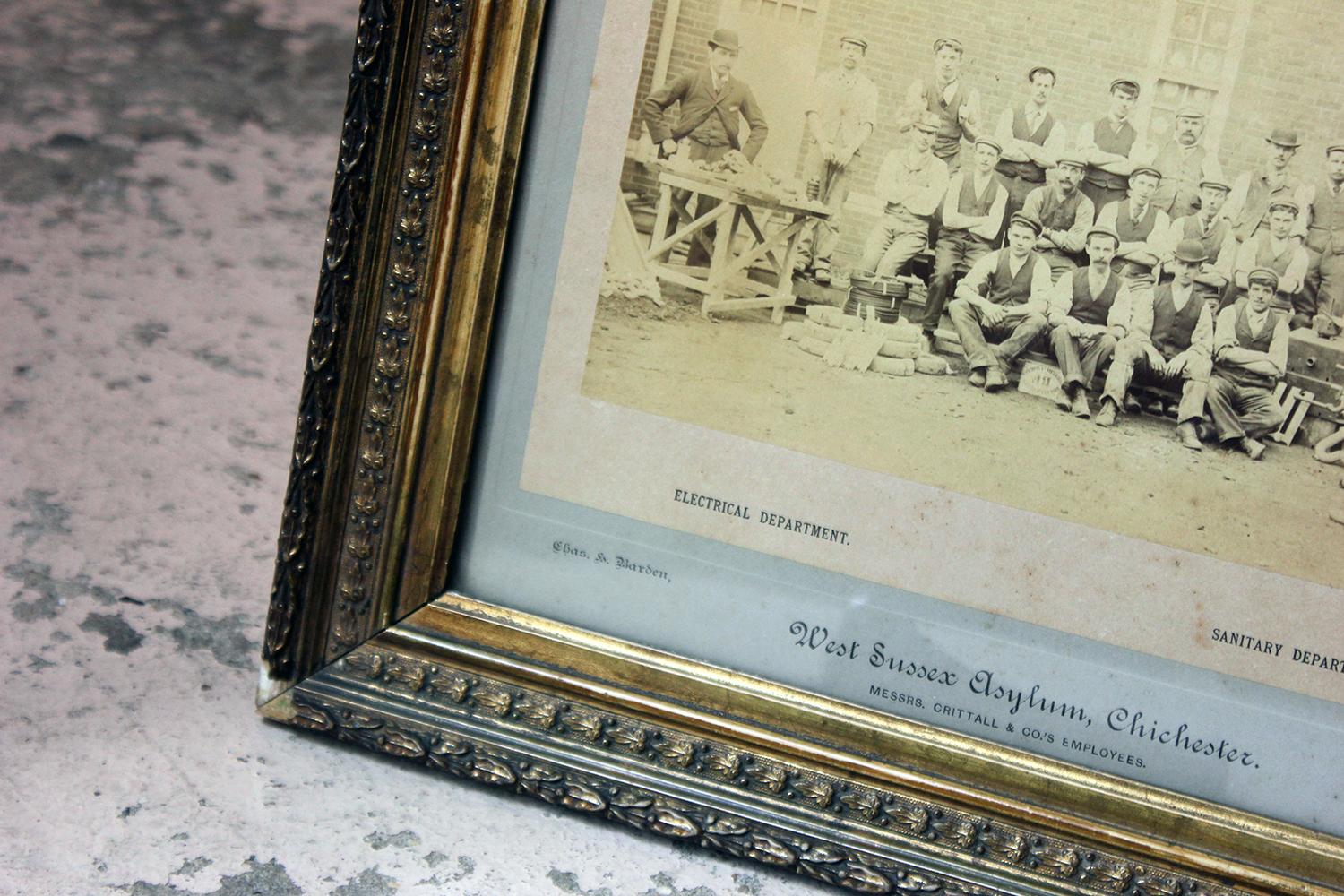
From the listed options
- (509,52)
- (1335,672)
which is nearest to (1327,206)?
(1335,672)

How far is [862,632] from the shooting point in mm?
604

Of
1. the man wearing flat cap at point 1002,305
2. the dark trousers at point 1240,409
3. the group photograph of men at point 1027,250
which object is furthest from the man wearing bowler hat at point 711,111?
the dark trousers at point 1240,409

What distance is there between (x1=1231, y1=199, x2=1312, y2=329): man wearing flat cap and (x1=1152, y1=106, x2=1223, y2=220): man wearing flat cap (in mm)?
27

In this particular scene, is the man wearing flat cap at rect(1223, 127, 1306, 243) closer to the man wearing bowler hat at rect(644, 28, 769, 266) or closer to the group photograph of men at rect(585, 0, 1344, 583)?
the group photograph of men at rect(585, 0, 1344, 583)

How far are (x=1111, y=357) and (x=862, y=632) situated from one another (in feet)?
0.51

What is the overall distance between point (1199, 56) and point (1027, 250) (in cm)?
10

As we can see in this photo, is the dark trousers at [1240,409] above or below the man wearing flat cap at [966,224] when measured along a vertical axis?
below

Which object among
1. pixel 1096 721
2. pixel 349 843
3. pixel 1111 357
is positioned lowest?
pixel 349 843

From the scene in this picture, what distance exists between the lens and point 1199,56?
56cm

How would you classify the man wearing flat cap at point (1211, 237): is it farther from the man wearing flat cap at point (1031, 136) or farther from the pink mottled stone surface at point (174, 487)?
the pink mottled stone surface at point (174, 487)

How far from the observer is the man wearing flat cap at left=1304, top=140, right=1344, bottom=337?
1.82ft

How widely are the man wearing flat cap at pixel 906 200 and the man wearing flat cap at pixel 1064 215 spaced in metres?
0.04

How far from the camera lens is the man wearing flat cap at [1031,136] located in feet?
1.87

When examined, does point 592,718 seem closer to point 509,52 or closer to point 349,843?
point 349,843
